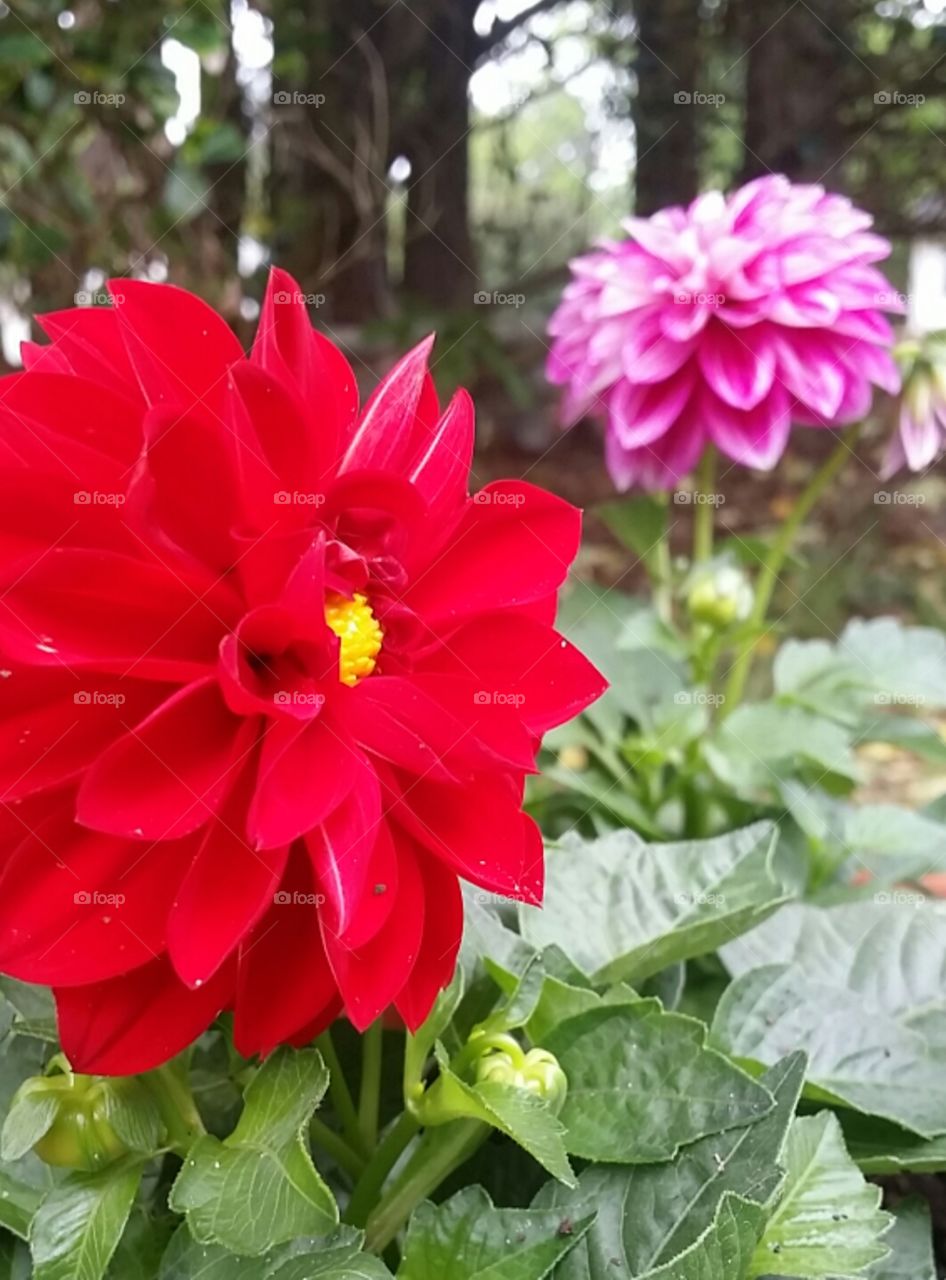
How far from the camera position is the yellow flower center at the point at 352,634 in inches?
12.2

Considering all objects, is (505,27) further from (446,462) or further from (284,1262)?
(284,1262)

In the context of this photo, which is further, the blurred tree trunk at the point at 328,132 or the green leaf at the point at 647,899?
the blurred tree trunk at the point at 328,132

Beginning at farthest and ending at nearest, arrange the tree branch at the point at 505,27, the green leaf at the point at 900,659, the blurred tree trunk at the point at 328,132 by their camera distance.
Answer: the tree branch at the point at 505,27 < the blurred tree trunk at the point at 328,132 < the green leaf at the point at 900,659

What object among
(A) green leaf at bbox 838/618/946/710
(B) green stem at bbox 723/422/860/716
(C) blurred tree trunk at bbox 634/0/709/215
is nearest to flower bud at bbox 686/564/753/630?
(B) green stem at bbox 723/422/860/716

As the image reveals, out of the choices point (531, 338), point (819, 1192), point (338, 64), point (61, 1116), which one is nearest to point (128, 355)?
point (61, 1116)

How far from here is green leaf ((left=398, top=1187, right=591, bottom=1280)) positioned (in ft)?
1.09

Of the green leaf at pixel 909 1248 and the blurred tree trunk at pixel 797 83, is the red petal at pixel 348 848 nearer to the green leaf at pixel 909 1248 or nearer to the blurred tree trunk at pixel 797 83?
the green leaf at pixel 909 1248

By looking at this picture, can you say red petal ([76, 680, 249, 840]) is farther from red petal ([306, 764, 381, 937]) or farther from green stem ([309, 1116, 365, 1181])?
green stem ([309, 1116, 365, 1181])

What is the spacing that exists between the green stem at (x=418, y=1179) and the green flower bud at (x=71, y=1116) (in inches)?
4.0

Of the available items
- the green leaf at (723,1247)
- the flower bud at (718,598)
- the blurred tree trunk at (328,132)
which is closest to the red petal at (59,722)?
the green leaf at (723,1247)

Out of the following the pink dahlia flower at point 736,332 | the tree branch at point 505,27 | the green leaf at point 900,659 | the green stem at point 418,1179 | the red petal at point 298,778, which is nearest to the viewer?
the red petal at point 298,778

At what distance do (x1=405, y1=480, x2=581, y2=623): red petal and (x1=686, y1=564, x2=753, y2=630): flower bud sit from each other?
0.34m

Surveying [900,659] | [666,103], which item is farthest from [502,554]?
[666,103]

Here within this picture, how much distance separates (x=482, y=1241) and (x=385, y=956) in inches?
4.4
